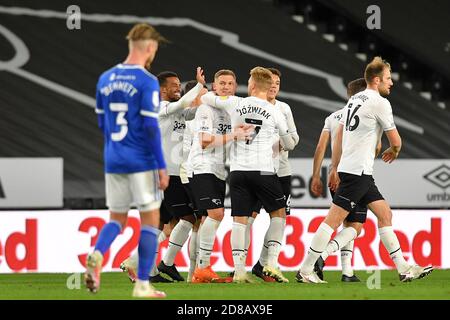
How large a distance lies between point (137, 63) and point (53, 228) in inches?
248

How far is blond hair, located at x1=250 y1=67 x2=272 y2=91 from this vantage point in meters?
10.0

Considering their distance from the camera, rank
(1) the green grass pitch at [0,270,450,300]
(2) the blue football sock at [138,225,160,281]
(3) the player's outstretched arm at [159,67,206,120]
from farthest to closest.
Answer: (3) the player's outstretched arm at [159,67,206,120]
(1) the green grass pitch at [0,270,450,300]
(2) the blue football sock at [138,225,160,281]

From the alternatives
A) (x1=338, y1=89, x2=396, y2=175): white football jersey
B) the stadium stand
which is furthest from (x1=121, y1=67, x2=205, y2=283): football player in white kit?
the stadium stand

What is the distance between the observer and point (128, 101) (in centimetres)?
773

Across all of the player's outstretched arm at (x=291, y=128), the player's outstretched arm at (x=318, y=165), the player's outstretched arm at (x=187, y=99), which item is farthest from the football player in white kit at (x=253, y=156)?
the player's outstretched arm at (x=318, y=165)

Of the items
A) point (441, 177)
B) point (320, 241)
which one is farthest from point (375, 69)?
point (441, 177)

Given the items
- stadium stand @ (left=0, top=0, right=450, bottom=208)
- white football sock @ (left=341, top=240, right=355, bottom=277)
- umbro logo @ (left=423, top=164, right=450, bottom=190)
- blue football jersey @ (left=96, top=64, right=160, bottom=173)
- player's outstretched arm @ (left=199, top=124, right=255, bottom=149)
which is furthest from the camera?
stadium stand @ (left=0, top=0, right=450, bottom=208)

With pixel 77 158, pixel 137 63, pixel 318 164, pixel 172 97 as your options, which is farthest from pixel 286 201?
pixel 77 158

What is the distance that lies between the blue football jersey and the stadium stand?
970 cm

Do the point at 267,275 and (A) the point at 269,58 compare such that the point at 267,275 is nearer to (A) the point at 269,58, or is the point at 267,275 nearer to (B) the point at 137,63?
(B) the point at 137,63

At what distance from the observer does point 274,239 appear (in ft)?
35.0

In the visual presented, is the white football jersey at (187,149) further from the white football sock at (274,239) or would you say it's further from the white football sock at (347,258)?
the white football sock at (347,258)

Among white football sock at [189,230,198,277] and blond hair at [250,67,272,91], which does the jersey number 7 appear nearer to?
blond hair at [250,67,272,91]

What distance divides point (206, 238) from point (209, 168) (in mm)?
636
